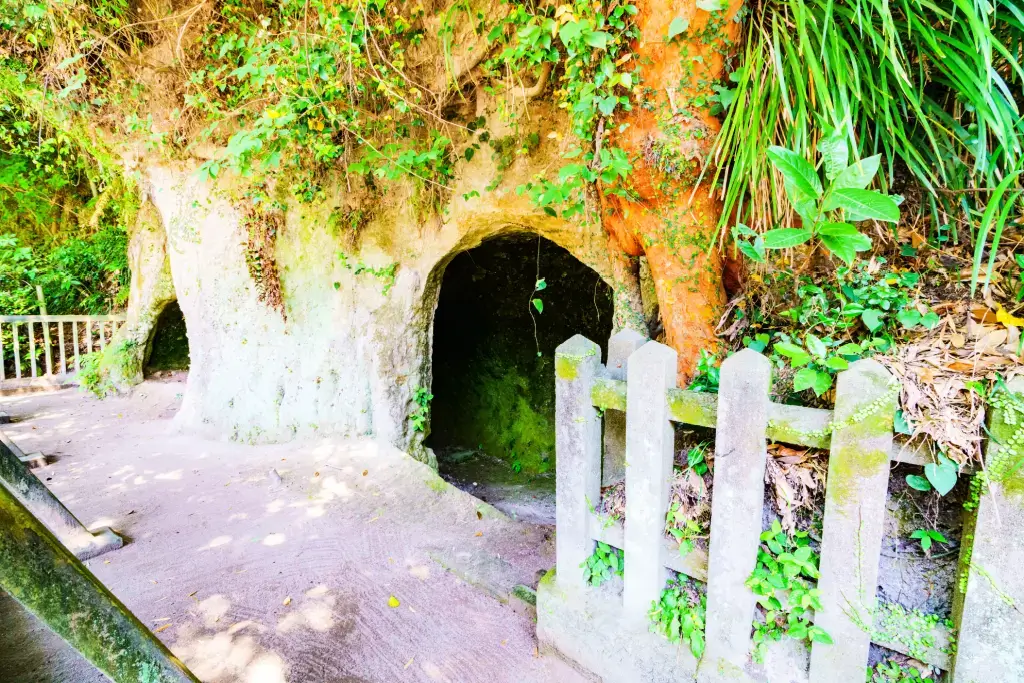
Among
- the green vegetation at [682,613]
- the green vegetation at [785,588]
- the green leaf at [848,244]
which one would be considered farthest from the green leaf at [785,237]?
the green vegetation at [682,613]

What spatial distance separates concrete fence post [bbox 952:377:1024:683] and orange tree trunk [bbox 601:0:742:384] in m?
1.06

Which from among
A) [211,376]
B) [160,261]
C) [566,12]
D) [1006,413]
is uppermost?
[566,12]

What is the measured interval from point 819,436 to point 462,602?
2116mm

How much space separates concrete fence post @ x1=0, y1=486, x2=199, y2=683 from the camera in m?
1.16

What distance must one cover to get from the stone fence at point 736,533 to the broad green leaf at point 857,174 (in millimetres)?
544

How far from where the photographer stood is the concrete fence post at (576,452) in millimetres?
2191

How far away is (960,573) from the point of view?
151 cm

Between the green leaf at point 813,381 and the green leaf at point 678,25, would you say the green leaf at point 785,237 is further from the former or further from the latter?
the green leaf at point 678,25

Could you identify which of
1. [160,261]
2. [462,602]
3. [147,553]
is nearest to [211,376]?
[147,553]

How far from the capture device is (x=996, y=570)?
143cm

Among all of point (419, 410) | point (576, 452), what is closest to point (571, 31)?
point (576, 452)

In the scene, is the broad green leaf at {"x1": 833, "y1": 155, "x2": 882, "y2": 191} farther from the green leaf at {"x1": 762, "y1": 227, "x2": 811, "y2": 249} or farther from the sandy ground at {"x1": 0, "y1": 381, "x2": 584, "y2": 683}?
the sandy ground at {"x1": 0, "y1": 381, "x2": 584, "y2": 683}

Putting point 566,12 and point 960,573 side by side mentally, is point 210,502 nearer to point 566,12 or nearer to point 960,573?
point 566,12

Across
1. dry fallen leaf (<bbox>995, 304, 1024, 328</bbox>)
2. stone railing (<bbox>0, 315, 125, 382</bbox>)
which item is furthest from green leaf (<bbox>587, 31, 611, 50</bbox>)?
stone railing (<bbox>0, 315, 125, 382</bbox>)
